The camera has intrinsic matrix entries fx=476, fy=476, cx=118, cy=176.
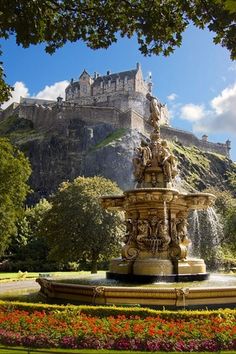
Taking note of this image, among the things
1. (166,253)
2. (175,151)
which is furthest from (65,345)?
(175,151)

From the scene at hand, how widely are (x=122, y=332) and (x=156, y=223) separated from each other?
782cm

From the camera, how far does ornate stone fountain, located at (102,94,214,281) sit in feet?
50.8

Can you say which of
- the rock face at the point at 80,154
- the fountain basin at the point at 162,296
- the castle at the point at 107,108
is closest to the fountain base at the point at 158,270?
the fountain basin at the point at 162,296

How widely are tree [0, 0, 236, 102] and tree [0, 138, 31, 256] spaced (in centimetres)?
2341

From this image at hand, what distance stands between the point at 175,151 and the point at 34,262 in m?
58.2

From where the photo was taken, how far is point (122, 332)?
8641 mm

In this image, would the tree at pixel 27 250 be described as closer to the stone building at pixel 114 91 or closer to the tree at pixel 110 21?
A: the tree at pixel 110 21

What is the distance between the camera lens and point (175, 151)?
352ft

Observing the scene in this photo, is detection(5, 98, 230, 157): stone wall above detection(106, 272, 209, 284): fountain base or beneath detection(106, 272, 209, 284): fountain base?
above

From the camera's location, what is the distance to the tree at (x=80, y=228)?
40.1 metres

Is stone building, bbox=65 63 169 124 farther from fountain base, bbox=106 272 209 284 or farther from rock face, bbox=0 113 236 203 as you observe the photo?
fountain base, bbox=106 272 209 284

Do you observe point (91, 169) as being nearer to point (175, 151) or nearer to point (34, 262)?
point (175, 151)

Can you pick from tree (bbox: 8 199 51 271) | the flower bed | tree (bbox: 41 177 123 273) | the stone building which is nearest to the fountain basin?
the flower bed

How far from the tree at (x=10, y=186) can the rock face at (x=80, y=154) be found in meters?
53.2
